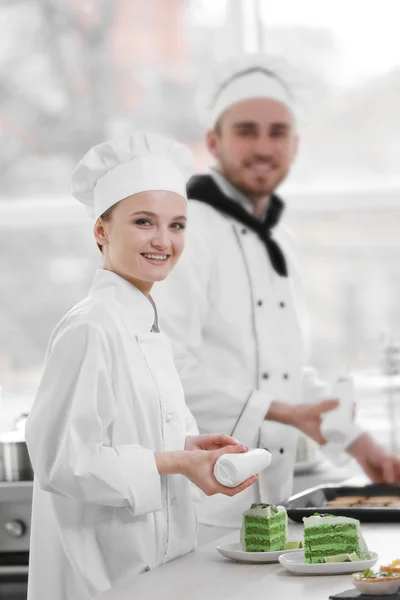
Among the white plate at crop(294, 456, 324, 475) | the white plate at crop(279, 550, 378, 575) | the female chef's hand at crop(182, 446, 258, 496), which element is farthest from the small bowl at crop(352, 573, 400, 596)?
the white plate at crop(294, 456, 324, 475)

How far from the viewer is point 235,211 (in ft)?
9.90

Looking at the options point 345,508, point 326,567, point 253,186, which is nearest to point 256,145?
point 253,186

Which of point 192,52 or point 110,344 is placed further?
point 192,52

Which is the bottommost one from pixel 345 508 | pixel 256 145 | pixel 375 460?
pixel 345 508

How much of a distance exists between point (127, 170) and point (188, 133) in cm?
213

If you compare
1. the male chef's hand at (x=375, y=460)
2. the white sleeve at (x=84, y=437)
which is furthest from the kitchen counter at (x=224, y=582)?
the male chef's hand at (x=375, y=460)

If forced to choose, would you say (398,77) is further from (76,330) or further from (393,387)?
(76,330)

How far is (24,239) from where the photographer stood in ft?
14.1

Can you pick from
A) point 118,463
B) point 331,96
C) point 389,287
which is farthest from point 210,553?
point 331,96

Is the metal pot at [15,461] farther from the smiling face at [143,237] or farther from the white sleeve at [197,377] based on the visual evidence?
the smiling face at [143,237]

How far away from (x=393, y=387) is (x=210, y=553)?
183 cm

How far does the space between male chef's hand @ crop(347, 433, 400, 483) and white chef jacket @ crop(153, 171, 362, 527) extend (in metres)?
0.18

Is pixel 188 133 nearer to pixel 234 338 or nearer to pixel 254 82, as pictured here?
pixel 254 82

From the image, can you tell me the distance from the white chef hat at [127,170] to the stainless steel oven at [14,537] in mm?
1348
